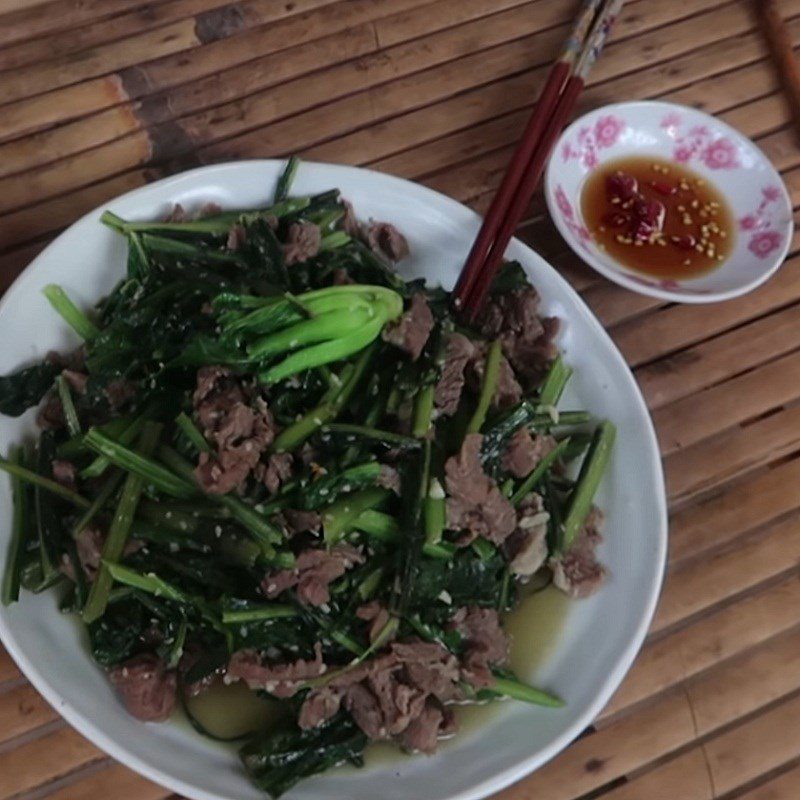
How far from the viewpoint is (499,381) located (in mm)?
1660

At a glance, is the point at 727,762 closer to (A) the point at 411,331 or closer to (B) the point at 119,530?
(A) the point at 411,331

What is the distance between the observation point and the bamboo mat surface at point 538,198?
1663mm

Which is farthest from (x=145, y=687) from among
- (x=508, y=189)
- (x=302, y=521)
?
(x=508, y=189)

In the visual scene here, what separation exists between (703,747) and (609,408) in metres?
0.65

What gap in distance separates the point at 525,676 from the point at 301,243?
876 mm

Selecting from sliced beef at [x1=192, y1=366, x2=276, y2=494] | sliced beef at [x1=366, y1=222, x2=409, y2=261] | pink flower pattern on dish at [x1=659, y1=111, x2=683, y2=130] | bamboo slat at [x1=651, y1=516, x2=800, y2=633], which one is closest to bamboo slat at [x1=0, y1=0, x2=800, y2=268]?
sliced beef at [x1=366, y1=222, x2=409, y2=261]

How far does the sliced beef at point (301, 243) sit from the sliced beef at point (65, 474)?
52 cm

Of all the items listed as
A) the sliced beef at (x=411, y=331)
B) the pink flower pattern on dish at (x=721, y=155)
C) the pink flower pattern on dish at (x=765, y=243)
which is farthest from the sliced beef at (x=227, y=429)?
the pink flower pattern on dish at (x=721, y=155)

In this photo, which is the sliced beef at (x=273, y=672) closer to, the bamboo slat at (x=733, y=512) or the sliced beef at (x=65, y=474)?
the sliced beef at (x=65, y=474)

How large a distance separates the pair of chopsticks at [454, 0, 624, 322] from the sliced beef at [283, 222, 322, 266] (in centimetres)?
30

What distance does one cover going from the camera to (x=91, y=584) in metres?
1.47

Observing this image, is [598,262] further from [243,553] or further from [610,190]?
[243,553]

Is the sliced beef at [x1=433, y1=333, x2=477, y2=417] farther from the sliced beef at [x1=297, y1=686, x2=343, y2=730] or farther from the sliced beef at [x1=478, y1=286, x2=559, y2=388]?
the sliced beef at [x1=297, y1=686, x2=343, y2=730]

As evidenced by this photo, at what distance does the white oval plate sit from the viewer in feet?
4.59
